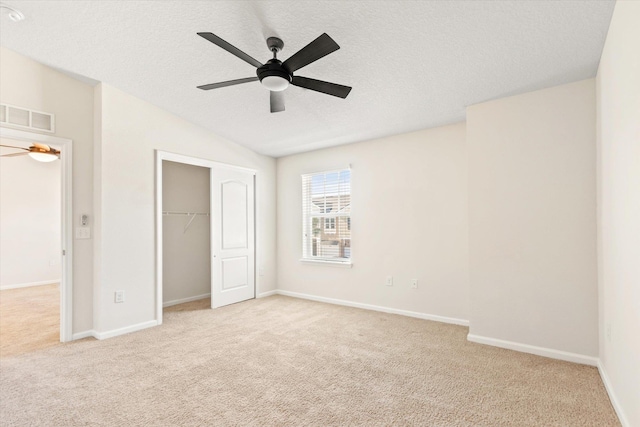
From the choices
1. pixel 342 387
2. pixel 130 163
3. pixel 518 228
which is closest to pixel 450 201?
pixel 518 228

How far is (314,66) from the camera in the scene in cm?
294

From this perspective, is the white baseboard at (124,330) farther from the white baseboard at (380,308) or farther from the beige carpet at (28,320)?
the white baseboard at (380,308)

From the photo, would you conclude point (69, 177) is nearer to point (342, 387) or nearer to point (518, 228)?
point (342, 387)

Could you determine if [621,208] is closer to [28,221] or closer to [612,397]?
[612,397]

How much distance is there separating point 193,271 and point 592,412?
16.7ft

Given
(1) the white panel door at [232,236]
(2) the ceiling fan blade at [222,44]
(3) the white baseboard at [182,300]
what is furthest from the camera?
(3) the white baseboard at [182,300]

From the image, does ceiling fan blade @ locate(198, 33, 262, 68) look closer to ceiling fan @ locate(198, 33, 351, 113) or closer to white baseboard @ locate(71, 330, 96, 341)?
ceiling fan @ locate(198, 33, 351, 113)

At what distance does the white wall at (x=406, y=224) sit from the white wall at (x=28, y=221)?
550cm

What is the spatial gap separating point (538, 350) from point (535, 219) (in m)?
1.22

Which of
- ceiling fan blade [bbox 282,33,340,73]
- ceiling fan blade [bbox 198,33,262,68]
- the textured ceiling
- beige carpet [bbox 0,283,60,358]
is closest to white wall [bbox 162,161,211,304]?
beige carpet [bbox 0,283,60,358]

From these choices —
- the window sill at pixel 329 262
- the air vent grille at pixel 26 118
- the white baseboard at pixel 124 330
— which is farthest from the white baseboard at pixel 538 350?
the air vent grille at pixel 26 118

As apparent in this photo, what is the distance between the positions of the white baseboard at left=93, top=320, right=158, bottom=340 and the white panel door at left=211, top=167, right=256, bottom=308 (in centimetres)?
95

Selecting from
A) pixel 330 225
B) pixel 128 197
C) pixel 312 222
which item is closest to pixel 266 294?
pixel 312 222

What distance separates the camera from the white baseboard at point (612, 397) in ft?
6.41
